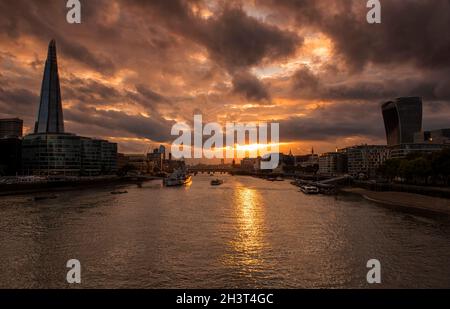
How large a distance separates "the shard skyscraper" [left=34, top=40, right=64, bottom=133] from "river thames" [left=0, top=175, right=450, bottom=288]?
15958 centimetres

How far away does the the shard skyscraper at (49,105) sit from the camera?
191925 mm

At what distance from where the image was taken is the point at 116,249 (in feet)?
97.3

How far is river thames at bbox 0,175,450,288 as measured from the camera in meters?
21.8

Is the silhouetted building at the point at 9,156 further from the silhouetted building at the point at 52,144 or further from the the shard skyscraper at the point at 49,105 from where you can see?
the the shard skyscraper at the point at 49,105

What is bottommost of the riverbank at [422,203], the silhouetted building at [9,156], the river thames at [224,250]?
the river thames at [224,250]

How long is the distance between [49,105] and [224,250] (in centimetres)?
19392

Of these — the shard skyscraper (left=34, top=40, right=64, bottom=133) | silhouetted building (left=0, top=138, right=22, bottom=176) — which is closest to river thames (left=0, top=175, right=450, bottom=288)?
silhouetted building (left=0, top=138, right=22, bottom=176)

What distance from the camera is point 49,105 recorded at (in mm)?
193250

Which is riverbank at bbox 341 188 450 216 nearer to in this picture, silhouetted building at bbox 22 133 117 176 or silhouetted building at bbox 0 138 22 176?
silhouetted building at bbox 22 133 117 176

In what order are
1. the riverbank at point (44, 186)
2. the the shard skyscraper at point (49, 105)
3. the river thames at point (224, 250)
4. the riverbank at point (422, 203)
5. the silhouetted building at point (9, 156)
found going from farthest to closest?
the the shard skyscraper at point (49, 105)
the silhouetted building at point (9, 156)
the riverbank at point (44, 186)
the riverbank at point (422, 203)
the river thames at point (224, 250)

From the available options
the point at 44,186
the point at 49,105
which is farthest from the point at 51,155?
the point at 44,186

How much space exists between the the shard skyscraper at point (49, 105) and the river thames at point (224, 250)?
159577mm

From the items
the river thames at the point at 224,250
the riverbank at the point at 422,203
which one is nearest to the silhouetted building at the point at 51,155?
the river thames at the point at 224,250
